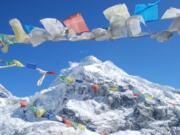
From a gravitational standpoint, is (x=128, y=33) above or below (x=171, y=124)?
below

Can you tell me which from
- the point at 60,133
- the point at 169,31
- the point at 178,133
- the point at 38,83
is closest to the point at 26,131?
the point at 60,133

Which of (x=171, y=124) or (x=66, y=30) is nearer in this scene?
(x=66, y=30)

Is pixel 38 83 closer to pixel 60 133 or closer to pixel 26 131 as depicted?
pixel 60 133

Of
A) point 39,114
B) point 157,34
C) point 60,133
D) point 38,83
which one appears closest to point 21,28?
point 157,34

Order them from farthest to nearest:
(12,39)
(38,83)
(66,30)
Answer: (38,83), (12,39), (66,30)

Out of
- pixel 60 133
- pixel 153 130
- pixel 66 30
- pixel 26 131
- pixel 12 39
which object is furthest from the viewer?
pixel 153 130

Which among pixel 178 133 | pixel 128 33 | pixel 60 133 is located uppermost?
pixel 178 133

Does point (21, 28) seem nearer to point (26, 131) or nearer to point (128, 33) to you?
point (128, 33)
